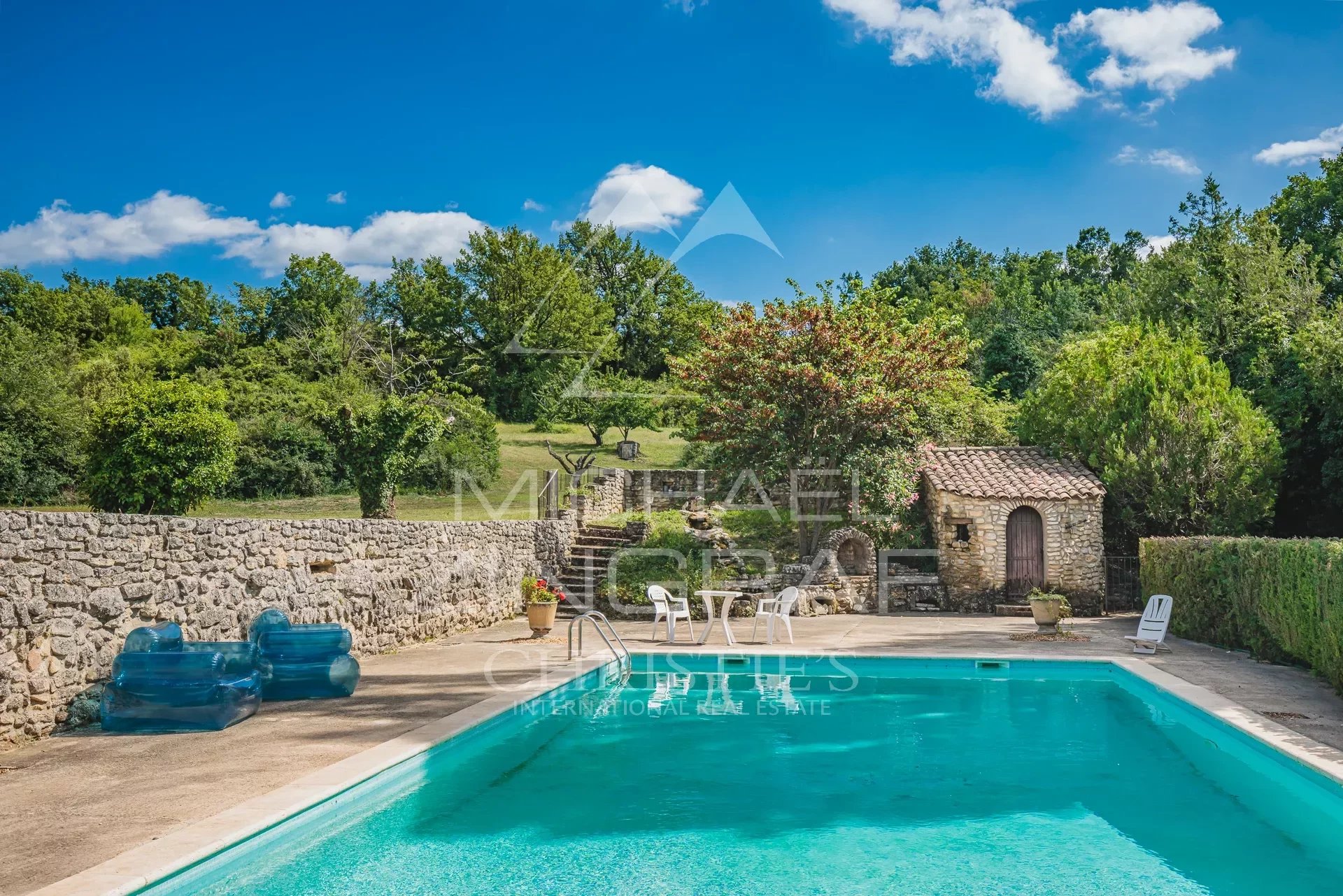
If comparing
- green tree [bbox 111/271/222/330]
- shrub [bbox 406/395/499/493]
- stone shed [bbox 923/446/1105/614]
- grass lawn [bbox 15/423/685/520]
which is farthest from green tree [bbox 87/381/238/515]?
green tree [bbox 111/271/222/330]

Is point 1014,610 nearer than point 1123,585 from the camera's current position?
Yes

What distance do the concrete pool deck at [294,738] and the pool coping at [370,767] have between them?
0.11 meters

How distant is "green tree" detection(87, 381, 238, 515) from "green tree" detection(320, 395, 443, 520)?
2162 mm

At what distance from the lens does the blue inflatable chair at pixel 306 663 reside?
8.53m

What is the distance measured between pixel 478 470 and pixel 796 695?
17647mm

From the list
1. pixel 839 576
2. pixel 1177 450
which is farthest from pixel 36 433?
pixel 1177 450

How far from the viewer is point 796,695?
35.0 feet

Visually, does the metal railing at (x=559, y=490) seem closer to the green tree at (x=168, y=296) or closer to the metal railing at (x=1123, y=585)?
the metal railing at (x=1123, y=585)

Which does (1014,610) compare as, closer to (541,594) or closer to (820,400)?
(820,400)

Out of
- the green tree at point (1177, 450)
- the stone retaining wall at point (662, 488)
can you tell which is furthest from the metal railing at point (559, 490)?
the green tree at point (1177, 450)

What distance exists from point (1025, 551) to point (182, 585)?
52.2 feet

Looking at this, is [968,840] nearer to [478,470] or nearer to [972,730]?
[972,730]

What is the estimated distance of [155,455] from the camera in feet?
53.1

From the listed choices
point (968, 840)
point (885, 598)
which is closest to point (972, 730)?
point (968, 840)
